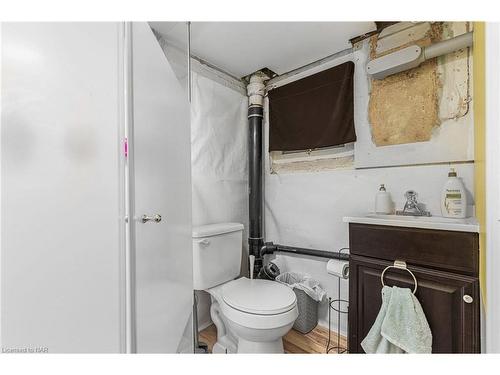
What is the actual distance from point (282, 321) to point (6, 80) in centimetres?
121

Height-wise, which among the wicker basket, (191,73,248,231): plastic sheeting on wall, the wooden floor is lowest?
the wooden floor

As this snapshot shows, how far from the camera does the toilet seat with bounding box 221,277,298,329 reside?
41.4 inches

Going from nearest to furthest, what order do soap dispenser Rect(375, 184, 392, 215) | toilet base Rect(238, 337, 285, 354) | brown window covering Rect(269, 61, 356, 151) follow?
toilet base Rect(238, 337, 285, 354), soap dispenser Rect(375, 184, 392, 215), brown window covering Rect(269, 61, 356, 151)

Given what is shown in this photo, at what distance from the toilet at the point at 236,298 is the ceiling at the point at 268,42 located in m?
1.10

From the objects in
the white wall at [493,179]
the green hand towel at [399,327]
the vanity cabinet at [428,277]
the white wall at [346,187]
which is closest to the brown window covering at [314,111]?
the white wall at [346,187]

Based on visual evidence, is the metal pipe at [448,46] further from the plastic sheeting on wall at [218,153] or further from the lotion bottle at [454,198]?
the plastic sheeting on wall at [218,153]

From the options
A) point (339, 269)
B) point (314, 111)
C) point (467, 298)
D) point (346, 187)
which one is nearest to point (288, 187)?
point (346, 187)

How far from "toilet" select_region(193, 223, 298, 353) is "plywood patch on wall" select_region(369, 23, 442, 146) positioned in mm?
1101

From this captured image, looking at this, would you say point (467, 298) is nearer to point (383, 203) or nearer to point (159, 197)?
point (383, 203)

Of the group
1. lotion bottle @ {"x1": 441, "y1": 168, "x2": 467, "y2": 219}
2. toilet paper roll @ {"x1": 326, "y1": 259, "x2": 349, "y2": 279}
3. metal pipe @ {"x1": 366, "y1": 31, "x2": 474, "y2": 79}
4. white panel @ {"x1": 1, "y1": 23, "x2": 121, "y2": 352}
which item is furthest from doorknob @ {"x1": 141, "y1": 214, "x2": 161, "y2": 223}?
metal pipe @ {"x1": 366, "y1": 31, "x2": 474, "y2": 79}

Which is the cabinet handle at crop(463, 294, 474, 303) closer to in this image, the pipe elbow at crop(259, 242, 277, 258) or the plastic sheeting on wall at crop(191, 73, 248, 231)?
the pipe elbow at crop(259, 242, 277, 258)

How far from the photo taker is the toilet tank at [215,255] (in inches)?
51.1

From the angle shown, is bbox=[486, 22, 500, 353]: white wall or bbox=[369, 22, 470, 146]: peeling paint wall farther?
bbox=[369, 22, 470, 146]: peeling paint wall
